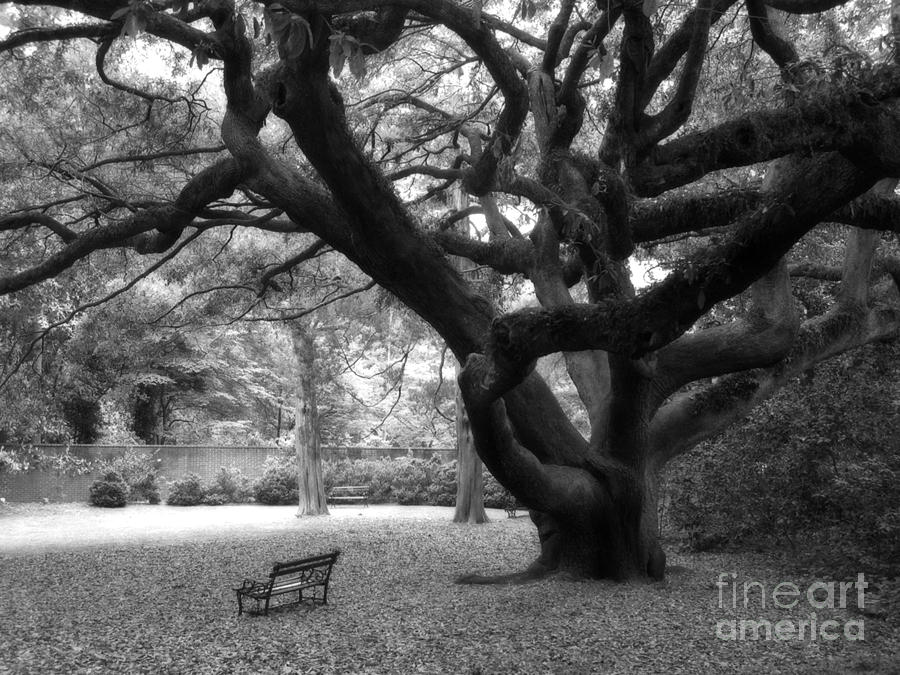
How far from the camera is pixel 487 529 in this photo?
17672 mm

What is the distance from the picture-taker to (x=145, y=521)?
67.2ft

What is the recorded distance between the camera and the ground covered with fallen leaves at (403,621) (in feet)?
18.4

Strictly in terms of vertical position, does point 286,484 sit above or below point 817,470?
below

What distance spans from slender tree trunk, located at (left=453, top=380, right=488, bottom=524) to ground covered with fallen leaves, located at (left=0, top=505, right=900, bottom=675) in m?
6.40

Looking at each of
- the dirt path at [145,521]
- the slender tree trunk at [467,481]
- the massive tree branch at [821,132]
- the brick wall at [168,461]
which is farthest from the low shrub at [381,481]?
the massive tree branch at [821,132]

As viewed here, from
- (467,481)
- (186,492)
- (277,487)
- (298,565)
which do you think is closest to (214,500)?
(186,492)

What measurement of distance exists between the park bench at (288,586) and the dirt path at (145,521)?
7.58 meters

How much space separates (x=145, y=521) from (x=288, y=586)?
14.3 meters

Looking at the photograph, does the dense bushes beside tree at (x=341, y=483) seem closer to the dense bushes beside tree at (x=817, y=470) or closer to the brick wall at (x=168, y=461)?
the brick wall at (x=168, y=461)

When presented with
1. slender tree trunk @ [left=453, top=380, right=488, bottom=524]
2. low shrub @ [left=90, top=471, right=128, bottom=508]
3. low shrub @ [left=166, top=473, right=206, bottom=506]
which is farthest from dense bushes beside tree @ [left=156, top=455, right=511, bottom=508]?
slender tree trunk @ [left=453, top=380, right=488, bottom=524]

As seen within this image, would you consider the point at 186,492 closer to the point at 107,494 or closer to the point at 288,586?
the point at 107,494

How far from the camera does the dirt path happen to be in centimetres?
1573

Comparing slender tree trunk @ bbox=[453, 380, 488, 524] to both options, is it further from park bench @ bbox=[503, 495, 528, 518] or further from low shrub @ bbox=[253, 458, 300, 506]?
low shrub @ bbox=[253, 458, 300, 506]

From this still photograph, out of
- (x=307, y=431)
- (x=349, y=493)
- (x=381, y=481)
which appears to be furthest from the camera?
(x=381, y=481)
